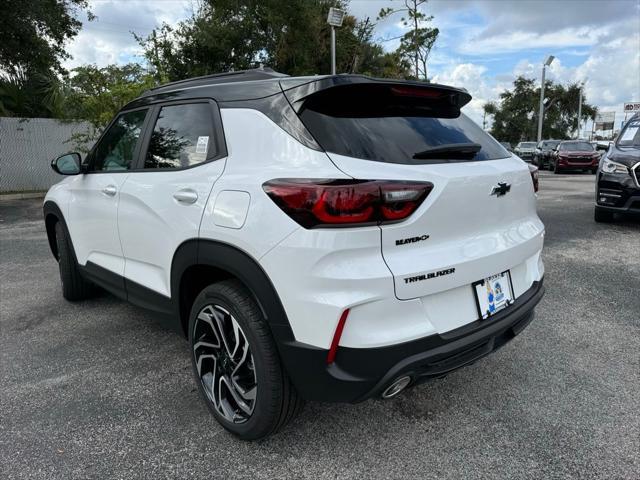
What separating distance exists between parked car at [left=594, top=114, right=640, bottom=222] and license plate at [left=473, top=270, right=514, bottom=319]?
5.75m

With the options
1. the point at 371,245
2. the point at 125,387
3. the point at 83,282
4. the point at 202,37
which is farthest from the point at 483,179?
the point at 202,37

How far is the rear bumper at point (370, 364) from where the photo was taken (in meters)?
1.94

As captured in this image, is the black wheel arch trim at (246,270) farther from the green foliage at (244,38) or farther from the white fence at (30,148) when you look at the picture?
→ the green foliage at (244,38)

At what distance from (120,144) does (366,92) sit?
2.02m

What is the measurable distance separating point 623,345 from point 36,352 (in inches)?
166

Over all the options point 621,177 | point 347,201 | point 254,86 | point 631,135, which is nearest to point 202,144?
point 254,86

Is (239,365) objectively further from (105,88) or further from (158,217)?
(105,88)

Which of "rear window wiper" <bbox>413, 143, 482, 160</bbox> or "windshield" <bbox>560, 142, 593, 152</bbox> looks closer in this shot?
"rear window wiper" <bbox>413, 143, 482, 160</bbox>

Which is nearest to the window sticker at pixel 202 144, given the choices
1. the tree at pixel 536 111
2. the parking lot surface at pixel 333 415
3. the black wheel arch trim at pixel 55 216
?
the parking lot surface at pixel 333 415

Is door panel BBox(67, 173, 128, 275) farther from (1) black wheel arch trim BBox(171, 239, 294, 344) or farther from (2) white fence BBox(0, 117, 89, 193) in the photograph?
(2) white fence BBox(0, 117, 89, 193)

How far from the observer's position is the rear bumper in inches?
76.5

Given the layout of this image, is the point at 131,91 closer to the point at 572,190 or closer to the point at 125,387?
the point at 125,387

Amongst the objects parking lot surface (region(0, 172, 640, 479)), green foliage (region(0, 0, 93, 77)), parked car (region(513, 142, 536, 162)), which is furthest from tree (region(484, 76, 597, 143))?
parking lot surface (region(0, 172, 640, 479))

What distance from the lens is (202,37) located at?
18.5m
